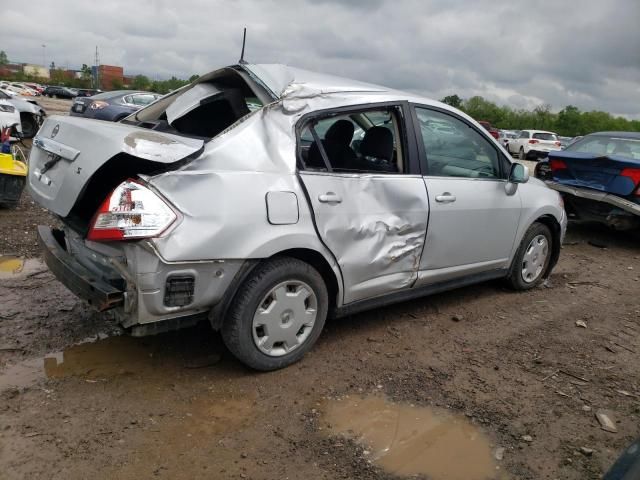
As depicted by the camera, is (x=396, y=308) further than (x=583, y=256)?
No

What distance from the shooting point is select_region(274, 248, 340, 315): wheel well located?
3.17 metres

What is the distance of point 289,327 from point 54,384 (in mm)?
1362

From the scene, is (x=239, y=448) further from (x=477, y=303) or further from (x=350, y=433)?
(x=477, y=303)

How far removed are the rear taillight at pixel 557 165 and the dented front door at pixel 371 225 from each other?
473 cm

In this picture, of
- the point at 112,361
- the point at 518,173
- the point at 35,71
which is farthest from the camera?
the point at 35,71

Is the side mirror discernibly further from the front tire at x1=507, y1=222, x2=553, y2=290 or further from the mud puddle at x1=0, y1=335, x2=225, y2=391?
the mud puddle at x1=0, y1=335, x2=225, y2=391

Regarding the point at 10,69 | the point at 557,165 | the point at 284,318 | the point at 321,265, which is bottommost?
the point at 284,318

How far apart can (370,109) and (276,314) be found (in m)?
1.51

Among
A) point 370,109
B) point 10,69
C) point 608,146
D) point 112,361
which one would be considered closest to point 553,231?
point 370,109

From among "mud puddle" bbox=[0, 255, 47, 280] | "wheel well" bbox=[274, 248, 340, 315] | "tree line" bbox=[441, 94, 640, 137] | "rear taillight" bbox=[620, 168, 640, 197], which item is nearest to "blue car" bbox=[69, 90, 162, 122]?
"mud puddle" bbox=[0, 255, 47, 280]

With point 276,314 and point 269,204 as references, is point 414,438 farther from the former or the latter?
point 269,204

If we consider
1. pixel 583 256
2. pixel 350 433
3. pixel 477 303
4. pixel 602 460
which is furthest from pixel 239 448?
pixel 583 256

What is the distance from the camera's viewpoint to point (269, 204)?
2955mm

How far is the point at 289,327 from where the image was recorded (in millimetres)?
3236
